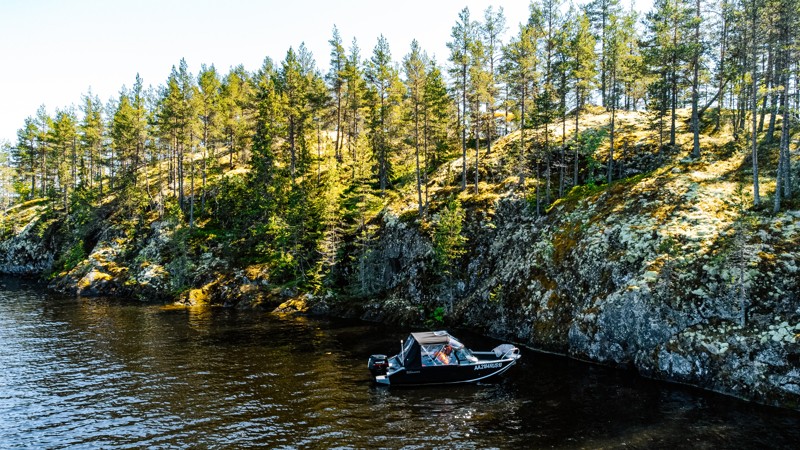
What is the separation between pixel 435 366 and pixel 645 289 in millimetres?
13272

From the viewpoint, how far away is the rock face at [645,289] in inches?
840

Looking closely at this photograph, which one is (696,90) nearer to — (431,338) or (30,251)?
(431,338)

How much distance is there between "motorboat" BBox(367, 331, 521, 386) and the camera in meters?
24.0

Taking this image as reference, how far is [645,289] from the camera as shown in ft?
82.4

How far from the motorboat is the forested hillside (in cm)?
705

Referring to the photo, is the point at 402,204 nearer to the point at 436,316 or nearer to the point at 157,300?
the point at 436,316

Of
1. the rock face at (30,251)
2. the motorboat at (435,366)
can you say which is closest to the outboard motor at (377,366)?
the motorboat at (435,366)

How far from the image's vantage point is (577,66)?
4309cm

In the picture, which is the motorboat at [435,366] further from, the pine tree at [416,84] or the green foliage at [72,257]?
the green foliage at [72,257]

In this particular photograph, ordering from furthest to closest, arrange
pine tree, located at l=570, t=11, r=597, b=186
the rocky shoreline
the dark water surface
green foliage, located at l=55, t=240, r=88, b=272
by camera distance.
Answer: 1. green foliage, located at l=55, t=240, r=88, b=272
2. pine tree, located at l=570, t=11, r=597, b=186
3. the rocky shoreline
4. the dark water surface

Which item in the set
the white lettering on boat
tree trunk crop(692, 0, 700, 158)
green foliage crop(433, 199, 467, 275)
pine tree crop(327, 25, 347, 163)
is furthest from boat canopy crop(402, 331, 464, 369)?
pine tree crop(327, 25, 347, 163)

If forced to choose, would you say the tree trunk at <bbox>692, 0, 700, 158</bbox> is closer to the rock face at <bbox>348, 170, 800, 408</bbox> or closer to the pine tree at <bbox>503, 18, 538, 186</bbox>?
the rock face at <bbox>348, 170, 800, 408</bbox>

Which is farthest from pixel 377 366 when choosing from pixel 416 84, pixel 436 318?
pixel 416 84

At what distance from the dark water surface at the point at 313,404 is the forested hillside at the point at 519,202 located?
3.54 meters
